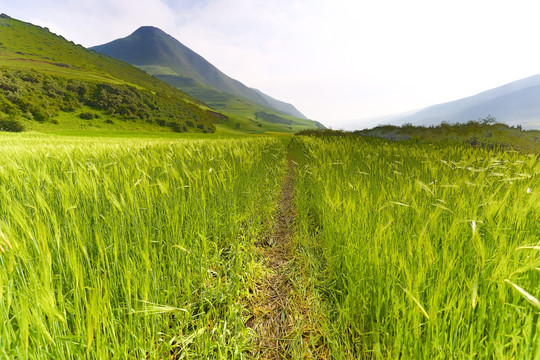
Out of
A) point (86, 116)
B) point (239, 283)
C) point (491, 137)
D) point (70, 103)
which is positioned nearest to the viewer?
point (239, 283)

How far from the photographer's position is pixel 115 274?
129 centimetres

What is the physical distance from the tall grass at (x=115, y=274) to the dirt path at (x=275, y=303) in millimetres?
157

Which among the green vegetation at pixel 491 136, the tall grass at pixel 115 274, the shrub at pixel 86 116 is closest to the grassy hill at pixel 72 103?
the shrub at pixel 86 116

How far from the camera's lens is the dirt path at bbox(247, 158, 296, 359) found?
150 cm

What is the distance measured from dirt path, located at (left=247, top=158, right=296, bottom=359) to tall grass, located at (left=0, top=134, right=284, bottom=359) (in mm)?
157

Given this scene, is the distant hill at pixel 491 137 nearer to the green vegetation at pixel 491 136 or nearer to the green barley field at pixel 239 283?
the green vegetation at pixel 491 136

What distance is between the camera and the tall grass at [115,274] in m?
0.86

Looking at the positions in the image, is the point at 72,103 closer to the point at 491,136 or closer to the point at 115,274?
the point at 115,274

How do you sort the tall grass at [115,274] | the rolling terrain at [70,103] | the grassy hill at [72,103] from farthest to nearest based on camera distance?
the grassy hill at [72,103] → the rolling terrain at [70,103] → the tall grass at [115,274]

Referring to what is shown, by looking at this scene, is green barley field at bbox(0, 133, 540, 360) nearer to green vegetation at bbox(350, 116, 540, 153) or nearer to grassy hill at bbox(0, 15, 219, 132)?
green vegetation at bbox(350, 116, 540, 153)

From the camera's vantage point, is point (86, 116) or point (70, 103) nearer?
point (86, 116)

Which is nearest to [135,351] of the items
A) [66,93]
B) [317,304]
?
[317,304]

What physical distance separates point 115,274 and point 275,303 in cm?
128

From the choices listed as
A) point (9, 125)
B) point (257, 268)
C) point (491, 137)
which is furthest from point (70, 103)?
point (491, 137)
